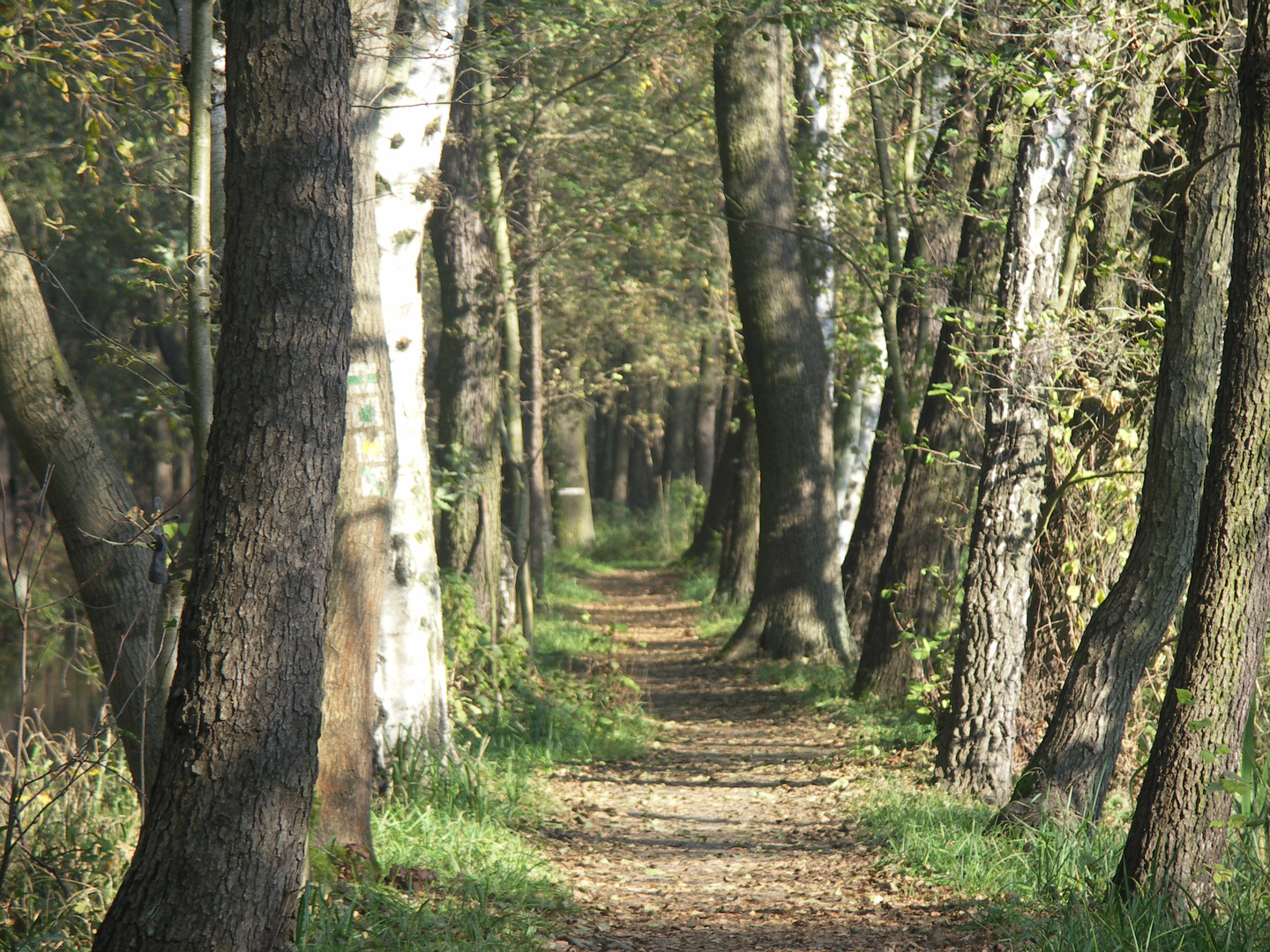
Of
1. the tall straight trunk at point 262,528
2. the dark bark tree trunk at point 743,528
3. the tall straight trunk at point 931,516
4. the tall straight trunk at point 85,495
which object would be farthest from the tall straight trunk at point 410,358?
the dark bark tree trunk at point 743,528

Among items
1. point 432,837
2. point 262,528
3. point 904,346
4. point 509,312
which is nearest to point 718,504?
point 904,346

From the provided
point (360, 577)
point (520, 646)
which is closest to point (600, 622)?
point (520, 646)

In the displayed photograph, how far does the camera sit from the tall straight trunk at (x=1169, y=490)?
17.7 feet

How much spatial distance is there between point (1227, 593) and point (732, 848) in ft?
11.1

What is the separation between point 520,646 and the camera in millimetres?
8883

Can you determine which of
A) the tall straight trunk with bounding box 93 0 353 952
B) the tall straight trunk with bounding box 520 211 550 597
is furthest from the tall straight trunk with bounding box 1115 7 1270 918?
the tall straight trunk with bounding box 520 211 550 597

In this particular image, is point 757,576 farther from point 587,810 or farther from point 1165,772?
point 1165,772

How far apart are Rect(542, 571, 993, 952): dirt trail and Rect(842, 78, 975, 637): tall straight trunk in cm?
180

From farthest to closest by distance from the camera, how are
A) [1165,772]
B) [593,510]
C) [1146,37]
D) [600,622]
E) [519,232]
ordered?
[593,510]
[600,622]
[519,232]
[1146,37]
[1165,772]

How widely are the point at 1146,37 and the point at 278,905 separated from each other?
6.60 metres

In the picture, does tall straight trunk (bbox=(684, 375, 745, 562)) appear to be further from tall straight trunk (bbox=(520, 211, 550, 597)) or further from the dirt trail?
the dirt trail

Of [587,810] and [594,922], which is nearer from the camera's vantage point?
[594,922]

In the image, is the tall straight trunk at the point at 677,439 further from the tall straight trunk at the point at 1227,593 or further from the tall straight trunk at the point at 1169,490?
the tall straight trunk at the point at 1227,593

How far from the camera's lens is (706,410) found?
26391 millimetres
